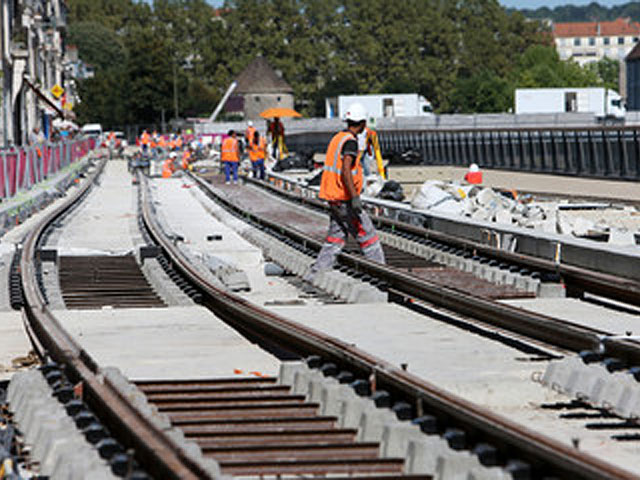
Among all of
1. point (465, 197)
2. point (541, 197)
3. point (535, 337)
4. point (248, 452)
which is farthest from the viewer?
point (541, 197)

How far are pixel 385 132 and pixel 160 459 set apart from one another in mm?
90533

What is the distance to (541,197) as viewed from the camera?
124 feet

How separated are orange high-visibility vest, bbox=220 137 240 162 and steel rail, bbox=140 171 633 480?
101ft

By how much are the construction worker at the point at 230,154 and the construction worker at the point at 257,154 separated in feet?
1.55

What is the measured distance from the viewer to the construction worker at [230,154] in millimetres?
43150

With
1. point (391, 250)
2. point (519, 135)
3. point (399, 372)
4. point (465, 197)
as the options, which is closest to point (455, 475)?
point (399, 372)

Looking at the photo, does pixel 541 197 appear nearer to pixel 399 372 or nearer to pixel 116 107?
pixel 399 372

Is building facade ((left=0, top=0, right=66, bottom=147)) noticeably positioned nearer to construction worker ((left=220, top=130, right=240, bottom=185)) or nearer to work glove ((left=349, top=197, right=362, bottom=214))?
construction worker ((left=220, top=130, right=240, bottom=185))

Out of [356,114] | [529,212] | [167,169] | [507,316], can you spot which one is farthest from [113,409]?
→ [167,169]

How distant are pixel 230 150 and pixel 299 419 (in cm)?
3692

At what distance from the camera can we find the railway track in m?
6.06

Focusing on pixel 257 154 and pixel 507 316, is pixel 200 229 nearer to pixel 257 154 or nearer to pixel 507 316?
pixel 507 316

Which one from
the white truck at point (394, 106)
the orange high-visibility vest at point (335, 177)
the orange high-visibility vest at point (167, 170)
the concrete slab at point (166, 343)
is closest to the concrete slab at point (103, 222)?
the orange high-visibility vest at point (167, 170)

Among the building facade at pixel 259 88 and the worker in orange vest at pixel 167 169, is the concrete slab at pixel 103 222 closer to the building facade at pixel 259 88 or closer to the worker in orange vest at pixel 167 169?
the worker in orange vest at pixel 167 169
